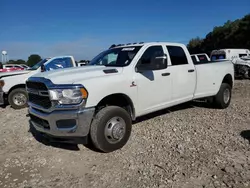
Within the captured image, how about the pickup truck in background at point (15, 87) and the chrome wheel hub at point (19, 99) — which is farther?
the chrome wheel hub at point (19, 99)

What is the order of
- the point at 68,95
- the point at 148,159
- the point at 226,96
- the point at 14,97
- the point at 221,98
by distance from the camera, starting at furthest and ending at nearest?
the point at 14,97
the point at 226,96
the point at 221,98
the point at 148,159
the point at 68,95

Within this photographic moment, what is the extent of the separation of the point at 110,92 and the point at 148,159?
1257 mm

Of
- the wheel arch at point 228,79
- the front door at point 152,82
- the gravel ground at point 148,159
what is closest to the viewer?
the gravel ground at point 148,159

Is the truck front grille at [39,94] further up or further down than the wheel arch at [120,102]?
further up

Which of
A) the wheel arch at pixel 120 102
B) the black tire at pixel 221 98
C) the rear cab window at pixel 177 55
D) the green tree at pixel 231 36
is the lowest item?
the black tire at pixel 221 98

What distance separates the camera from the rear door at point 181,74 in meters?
5.19

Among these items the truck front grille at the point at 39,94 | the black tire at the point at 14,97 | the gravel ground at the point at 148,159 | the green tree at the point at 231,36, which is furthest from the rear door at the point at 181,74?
the green tree at the point at 231,36

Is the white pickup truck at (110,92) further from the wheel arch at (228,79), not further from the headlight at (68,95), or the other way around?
Result: the wheel arch at (228,79)

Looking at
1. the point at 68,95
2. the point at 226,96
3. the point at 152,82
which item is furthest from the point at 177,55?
the point at 68,95

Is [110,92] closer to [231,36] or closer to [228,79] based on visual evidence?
[228,79]

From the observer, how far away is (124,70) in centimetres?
425

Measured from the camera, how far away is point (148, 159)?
147 inches

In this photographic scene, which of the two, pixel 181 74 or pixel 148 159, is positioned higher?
pixel 181 74

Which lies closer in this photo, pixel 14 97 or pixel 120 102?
pixel 120 102
